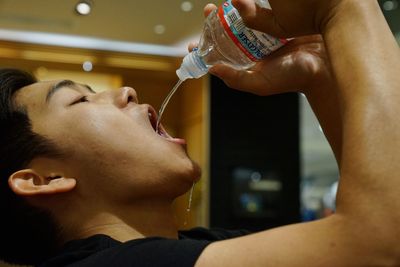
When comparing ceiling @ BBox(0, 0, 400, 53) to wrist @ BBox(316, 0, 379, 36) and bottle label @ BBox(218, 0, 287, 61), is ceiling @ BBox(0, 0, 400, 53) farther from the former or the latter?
wrist @ BBox(316, 0, 379, 36)

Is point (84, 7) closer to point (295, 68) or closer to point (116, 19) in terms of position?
point (116, 19)

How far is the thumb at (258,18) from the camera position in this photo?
857 mm

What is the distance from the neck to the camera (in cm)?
104

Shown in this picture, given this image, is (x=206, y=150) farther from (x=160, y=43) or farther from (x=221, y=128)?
(x=160, y=43)

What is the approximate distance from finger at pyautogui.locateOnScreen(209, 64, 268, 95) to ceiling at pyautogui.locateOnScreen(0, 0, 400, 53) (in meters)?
1.66

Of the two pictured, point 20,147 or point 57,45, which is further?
point 57,45

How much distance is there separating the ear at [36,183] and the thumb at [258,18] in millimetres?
441

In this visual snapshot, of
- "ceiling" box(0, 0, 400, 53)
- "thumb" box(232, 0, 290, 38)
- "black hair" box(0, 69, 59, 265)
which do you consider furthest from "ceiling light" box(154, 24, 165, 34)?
"thumb" box(232, 0, 290, 38)

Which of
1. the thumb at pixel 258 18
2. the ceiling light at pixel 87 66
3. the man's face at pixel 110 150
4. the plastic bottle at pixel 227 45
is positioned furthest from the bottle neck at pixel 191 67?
the ceiling light at pixel 87 66

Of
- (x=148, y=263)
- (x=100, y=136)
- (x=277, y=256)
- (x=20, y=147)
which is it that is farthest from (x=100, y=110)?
(x=277, y=256)

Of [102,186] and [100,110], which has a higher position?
[100,110]

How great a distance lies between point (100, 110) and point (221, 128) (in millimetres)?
2912

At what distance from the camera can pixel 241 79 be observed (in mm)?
1083

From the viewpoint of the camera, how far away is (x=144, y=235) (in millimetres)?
1050
